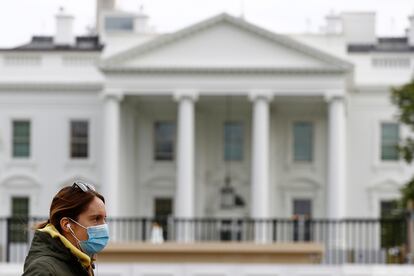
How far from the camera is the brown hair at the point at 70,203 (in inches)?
229

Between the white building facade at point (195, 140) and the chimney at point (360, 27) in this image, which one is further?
the chimney at point (360, 27)

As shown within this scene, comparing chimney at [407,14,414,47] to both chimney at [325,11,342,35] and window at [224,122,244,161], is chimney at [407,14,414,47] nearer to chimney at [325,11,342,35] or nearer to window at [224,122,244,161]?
chimney at [325,11,342,35]

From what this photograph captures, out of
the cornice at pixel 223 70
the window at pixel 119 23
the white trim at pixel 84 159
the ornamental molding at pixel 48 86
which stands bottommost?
the white trim at pixel 84 159

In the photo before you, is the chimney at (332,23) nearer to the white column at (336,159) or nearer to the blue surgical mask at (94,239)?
the white column at (336,159)

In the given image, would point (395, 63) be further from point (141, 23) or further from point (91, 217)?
point (91, 217)

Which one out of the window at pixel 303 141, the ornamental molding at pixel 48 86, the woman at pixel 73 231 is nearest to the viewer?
the woman at pixel 73 231

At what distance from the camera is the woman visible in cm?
579

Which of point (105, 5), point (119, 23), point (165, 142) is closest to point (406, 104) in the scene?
point (165, 142)

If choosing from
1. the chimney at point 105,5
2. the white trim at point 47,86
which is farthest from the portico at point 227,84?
the chimney at point 105,5

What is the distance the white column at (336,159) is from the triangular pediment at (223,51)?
1718 millimetres

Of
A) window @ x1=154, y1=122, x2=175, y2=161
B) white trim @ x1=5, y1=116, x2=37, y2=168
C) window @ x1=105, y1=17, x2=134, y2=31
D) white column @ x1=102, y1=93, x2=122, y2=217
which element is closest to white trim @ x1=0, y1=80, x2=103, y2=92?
white trim @ x1=5, y1=116, x2=37, y2=168

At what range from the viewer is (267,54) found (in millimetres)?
61281

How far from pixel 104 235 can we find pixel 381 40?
2866 inches

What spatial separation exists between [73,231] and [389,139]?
6105 cm
